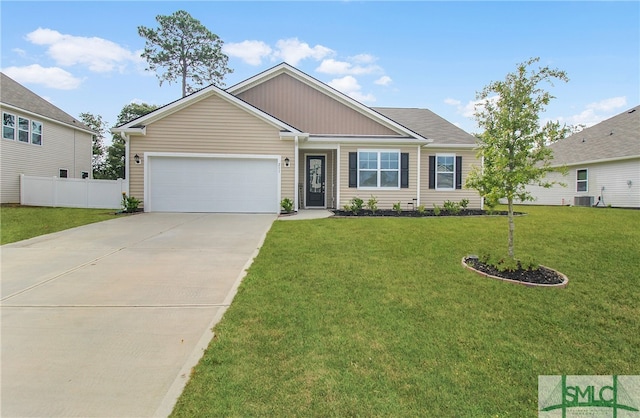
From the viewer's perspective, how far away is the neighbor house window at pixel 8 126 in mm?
15641

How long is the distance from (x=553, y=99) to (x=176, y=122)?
11833 millimetres

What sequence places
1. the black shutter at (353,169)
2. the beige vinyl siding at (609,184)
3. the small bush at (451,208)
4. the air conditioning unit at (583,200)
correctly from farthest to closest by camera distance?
the air conditioning unit at (583,200) → the beige vinyl siding at (609,184) → the black shutter at (353,169) → the small bush at (451,208)

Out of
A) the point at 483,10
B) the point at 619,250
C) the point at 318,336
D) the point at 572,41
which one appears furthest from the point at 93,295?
the point at 572,41

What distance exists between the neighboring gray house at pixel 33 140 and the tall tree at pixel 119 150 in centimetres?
933

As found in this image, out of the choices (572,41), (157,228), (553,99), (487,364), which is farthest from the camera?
(572,41)

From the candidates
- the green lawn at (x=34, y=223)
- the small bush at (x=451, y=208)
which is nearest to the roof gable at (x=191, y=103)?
the green lawn at (x=34, y=223)

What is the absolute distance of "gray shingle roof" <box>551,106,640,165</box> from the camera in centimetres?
1735

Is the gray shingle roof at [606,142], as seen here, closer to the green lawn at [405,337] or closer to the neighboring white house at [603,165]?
the neighboring white house at [603,165]

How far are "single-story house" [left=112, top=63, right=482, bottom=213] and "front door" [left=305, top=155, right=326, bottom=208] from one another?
0.05 m

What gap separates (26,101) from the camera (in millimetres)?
17469

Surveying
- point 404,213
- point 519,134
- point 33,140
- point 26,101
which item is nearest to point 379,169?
point 404,213

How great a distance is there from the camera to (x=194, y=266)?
5.52 m

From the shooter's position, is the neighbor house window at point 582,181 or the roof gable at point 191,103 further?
the neighbor house window at point 582,181

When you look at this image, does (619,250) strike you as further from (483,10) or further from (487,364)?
(483,10)
